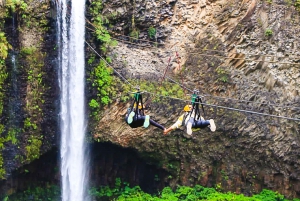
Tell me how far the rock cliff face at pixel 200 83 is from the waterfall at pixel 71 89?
0.89 feet

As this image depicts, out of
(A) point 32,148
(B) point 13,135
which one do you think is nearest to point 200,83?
(A) point 32,148

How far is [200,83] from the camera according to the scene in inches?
481

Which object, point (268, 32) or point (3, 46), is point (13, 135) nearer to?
point (3, 46)

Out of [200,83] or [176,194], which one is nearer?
[200,83]

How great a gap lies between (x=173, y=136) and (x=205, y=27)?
3555mm

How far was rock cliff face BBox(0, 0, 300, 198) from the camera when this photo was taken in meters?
11.7

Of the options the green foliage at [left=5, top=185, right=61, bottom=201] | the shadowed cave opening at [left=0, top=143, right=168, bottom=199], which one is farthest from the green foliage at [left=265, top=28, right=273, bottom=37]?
the green foliage at [left=5, top=185, right=61, bottom=201]

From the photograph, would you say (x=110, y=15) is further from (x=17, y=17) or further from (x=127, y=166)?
(x=127, y=166)

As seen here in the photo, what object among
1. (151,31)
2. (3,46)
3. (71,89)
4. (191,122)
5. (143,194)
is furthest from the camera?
(143,194)

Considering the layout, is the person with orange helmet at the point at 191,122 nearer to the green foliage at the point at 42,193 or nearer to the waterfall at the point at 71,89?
the waterfall at the point at 71,89

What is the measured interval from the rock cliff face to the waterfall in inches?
10.6

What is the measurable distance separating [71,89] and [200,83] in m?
3.95

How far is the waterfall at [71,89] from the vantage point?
1176 centimetres

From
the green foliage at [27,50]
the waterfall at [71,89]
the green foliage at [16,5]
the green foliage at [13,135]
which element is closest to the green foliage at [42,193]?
the waterfall at [71,89]
